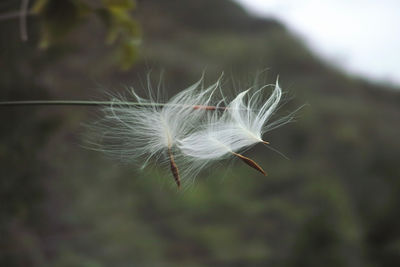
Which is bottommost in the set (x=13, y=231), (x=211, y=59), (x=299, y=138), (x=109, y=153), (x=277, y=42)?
(x=13, y=231)

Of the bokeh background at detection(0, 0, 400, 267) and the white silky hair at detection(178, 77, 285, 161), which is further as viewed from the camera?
the bokeh background at detection(0, 0, 400, 267)

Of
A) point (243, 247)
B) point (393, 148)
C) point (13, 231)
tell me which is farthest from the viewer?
point (393, 148)

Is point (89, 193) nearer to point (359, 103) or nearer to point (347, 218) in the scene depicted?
point (347, 218)

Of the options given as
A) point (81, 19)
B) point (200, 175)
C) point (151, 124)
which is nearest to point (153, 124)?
point (151, 124)

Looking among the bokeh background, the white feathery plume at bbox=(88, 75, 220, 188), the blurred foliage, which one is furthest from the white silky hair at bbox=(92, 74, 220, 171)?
the bokeh background

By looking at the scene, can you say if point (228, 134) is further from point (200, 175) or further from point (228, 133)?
point (200, 175)

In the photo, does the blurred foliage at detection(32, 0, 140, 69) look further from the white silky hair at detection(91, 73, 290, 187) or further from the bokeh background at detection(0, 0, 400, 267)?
the white silky hair at detection(91, 73, 290, 187)

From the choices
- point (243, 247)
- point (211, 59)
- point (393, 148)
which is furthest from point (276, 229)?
point (211, 59)
